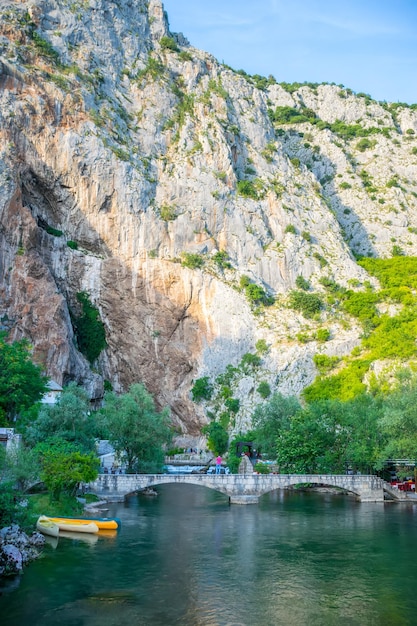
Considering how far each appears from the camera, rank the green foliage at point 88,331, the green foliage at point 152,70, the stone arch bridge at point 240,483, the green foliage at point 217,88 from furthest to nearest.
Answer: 1. the green foliage at point 217,88
2. the green foliage at point 152,70
3. the green foliage at point 88,331
4. the stone arch bridge at point 240,483

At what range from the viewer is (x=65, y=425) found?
4862 cm

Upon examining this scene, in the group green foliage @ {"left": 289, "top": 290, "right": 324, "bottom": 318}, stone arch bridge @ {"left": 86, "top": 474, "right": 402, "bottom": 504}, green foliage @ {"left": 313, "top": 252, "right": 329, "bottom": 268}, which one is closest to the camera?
stone arch bridge @ {"left": 86, "top": 474, "right": 402, "bottom": 504}

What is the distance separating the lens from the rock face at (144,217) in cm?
7781

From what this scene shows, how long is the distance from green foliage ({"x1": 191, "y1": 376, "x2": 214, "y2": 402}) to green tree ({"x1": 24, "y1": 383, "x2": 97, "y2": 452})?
30.5m

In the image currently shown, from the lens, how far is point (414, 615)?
78.5ft

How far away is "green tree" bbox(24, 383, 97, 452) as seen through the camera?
4726 centimetres

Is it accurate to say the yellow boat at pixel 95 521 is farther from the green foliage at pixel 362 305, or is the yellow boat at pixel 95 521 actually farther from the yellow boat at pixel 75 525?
the green foliage at pixel 362 305

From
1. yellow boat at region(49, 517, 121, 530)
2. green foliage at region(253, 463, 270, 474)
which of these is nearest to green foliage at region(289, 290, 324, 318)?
green foliage at region(253, 463, 270, 474)

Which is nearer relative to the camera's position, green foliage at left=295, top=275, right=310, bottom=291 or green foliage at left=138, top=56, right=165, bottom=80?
green foliage at left=295, top=275, right=310, bottom=291

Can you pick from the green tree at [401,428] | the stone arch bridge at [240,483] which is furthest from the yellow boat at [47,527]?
the green tree at [401,428]

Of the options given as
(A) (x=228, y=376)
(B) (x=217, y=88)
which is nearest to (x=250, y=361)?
(A) (x=228, y=376)

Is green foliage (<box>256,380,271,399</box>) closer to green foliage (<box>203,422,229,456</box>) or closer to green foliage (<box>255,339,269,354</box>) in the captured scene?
green foliage (<box>255,339,269,354</box>)

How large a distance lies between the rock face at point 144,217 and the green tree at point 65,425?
2232 centimetres

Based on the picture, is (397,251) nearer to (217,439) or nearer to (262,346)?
(262,346)
